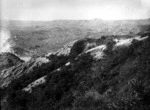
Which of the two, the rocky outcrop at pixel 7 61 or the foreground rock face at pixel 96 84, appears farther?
the rocky outcrop at pixel 7 61

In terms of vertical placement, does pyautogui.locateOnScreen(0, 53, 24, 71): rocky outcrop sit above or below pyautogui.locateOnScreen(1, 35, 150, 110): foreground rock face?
below

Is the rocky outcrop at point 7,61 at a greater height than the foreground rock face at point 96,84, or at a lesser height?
lesser

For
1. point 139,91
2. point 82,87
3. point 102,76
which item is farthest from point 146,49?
point 139,91

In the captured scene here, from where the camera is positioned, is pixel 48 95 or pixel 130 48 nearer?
pixel 48 95

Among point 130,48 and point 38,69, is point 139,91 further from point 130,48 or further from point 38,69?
point 38,69

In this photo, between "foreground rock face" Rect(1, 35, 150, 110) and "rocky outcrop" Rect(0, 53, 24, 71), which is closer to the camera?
"foreground rock face" Rect(1, 35, 150, 110)

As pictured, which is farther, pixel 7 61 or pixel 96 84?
pixel 7 61

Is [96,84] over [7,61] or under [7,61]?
over

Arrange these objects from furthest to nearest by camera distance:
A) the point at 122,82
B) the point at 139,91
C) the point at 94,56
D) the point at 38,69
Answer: the point at 38,69 → the point at 94,56 → the point at 122,82 → the point at 139,91
